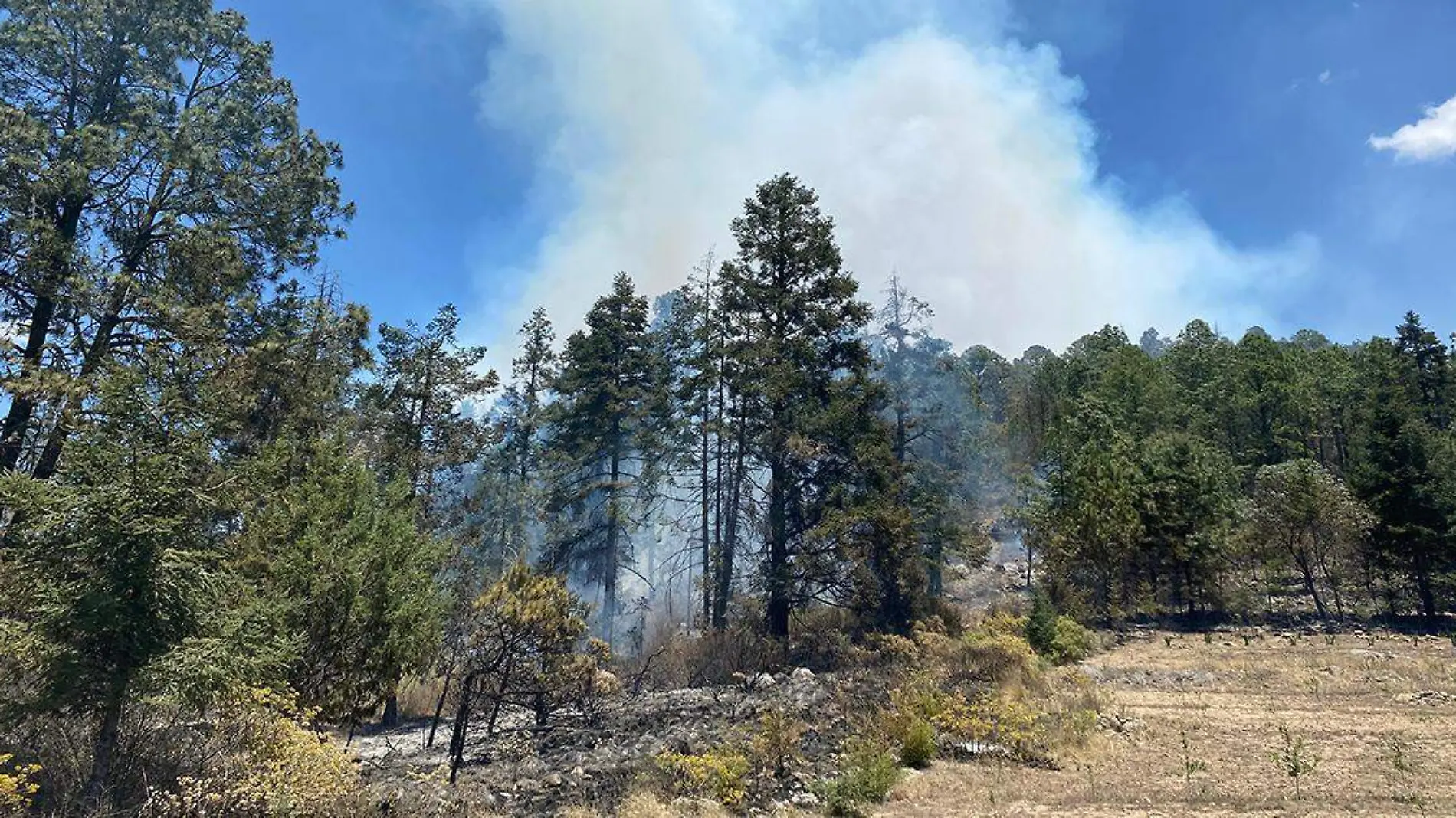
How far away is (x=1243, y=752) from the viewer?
34.6 feet

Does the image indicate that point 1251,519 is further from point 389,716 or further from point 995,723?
point 389,716

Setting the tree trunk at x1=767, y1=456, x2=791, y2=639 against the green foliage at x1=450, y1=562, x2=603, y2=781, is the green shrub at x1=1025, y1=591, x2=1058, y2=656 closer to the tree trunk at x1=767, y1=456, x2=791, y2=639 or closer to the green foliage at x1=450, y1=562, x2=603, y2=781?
the tree trunk at x1=767, y1=456, x2=791, y2=639

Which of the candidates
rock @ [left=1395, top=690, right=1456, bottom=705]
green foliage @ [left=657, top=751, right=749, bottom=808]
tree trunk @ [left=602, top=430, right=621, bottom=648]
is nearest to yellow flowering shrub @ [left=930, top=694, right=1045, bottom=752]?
green foliage @ [left=657, top=751, right=749, bottom=808]

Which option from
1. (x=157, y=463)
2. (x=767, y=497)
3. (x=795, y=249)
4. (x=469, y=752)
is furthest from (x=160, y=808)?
(x=795, y=249)

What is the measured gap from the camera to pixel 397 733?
55.7 ft

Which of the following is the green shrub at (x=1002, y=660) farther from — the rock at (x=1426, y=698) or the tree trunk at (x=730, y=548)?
the tree trunk at (x=730, y=548)

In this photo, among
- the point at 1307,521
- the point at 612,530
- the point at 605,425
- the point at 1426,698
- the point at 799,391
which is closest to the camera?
the point at 1426,698

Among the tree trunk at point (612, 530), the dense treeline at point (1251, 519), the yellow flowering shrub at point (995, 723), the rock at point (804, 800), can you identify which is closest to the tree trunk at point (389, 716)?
the tree trunk at point (612, 530)

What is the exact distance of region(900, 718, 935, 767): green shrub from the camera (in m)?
10.8

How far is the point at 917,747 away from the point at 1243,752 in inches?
197

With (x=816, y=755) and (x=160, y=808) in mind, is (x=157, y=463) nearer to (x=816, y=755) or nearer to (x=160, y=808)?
(x=160, y=808)

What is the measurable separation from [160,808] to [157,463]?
141 inches

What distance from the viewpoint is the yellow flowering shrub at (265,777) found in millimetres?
6961

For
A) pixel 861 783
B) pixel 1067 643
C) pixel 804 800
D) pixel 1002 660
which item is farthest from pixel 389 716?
pixel 1067 643
